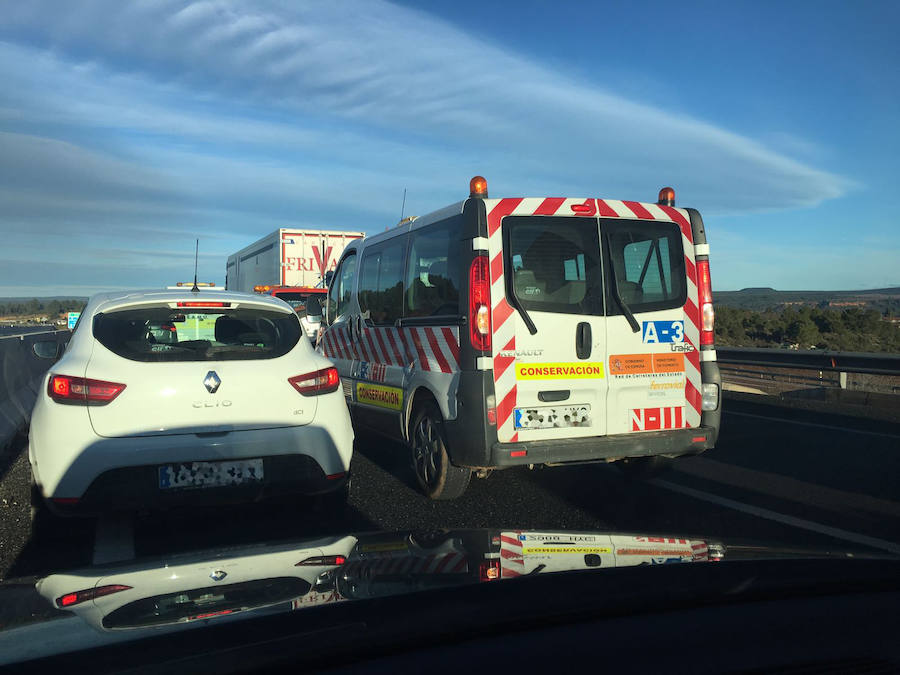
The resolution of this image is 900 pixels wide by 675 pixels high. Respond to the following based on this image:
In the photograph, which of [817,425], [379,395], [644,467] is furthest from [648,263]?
[817,425]

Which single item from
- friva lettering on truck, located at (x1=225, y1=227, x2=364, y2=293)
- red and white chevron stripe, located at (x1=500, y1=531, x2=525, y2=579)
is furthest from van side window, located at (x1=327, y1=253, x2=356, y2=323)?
friva lettering on truck, located at (x1=225, y1=227, x2=364, y2=293)

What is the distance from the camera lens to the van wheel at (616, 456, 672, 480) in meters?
6.55

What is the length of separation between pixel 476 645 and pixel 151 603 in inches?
34.5

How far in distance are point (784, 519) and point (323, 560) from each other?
3.76 metres

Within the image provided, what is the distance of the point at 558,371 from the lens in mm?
5520

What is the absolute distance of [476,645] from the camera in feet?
5.93

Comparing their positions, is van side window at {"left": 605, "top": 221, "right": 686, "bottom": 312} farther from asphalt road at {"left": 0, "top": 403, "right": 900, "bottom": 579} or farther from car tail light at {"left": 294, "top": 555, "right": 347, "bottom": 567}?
car tail light at {"left": 294, "top": 555, "right": 347, "bottom": 567}

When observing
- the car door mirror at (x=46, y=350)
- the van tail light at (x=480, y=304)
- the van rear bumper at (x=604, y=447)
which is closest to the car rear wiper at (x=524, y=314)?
the van tail light at (x=480, y=304)

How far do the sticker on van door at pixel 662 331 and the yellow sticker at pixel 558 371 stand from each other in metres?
0.46

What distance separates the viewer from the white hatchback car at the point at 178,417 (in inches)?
175

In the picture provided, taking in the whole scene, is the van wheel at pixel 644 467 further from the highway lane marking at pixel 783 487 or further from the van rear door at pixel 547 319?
the van rear door at pixel 547 319

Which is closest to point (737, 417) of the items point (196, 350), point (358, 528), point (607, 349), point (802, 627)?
point (607, 349)

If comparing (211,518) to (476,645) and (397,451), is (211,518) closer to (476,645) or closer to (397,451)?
(397,451)

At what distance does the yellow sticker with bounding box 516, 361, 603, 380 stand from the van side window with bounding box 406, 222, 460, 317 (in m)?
0.62
